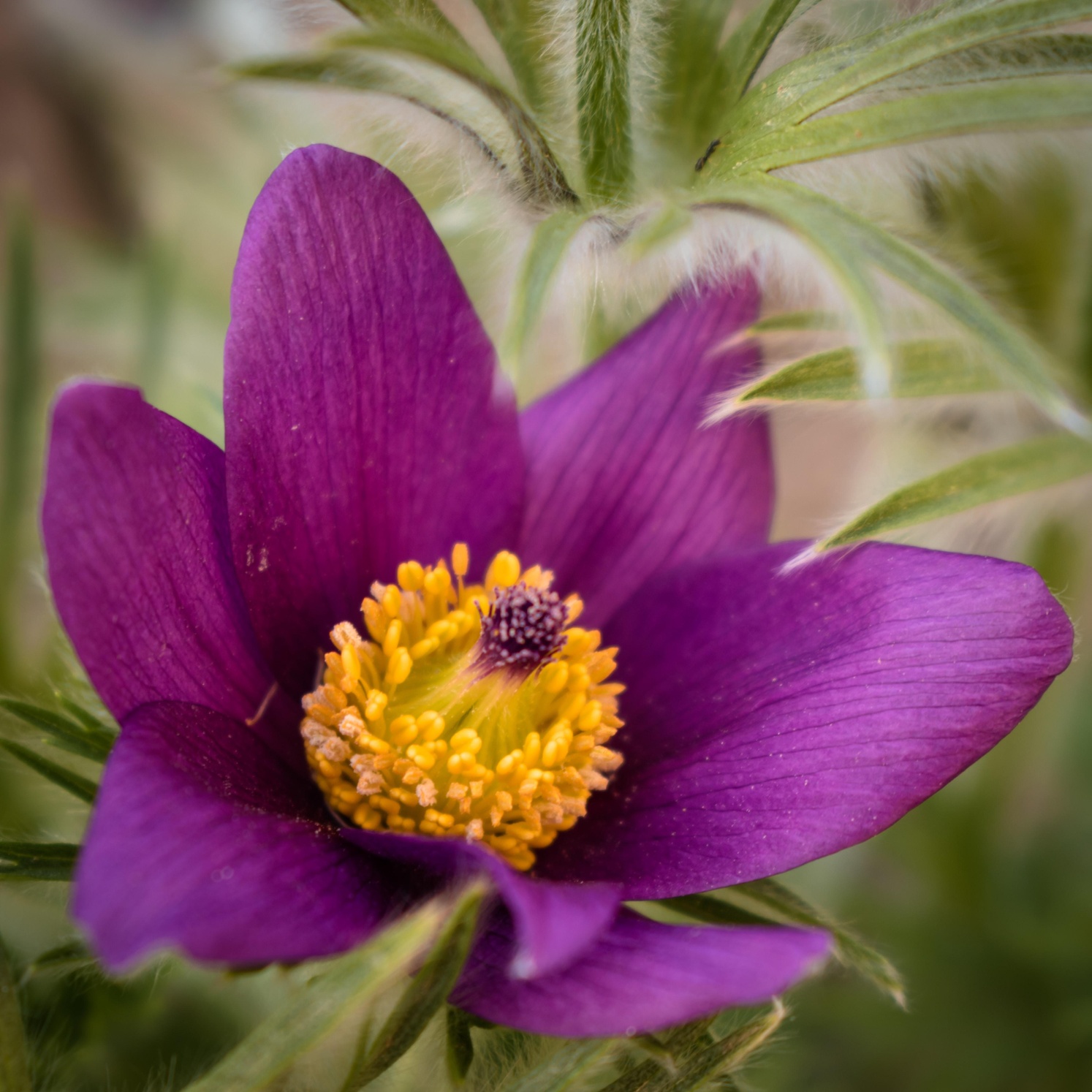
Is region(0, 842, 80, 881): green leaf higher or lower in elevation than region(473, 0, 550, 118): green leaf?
lower

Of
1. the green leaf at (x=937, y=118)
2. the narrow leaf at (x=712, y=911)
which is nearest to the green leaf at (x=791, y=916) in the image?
the narrow leaf at (x=712, y=911)

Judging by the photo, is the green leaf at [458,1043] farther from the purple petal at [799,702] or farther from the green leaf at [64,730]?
the green leaf at [64,730]

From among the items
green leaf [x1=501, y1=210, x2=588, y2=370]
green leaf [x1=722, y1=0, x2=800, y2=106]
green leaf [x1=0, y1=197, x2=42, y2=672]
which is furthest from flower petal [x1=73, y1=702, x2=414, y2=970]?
green leaf [x1=0, y1=197, x2=42, y2=672]

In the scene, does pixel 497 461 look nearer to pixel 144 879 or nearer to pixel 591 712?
pixel 591 712

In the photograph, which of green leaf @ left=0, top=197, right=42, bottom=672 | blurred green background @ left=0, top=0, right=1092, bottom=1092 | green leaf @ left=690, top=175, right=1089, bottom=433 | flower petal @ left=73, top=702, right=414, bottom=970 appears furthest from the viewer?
green leaf @ left=0, top=197, right=42, bottom=672

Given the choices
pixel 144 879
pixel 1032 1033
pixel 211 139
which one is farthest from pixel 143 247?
pixel 1032 1033

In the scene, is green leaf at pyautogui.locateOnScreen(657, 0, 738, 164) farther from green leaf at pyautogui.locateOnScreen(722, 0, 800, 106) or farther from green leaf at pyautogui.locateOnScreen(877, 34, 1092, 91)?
green leaf at pyautogui.locateOnScreen(877, 34, 1092, 91)
